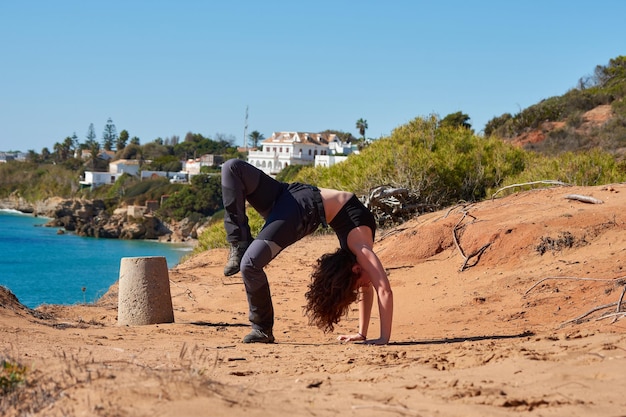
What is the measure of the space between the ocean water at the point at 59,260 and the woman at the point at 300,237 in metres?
12.4

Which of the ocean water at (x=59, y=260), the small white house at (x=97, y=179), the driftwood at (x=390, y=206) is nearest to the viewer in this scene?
the driftwood at (x=390, y=206)

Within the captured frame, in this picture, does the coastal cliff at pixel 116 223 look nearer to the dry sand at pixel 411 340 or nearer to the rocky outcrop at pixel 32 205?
the rocky outcrop at pixel 32 205

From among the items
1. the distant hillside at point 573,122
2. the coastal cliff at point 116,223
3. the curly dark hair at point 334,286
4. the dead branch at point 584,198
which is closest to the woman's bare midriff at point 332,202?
the curly dark hair at point 334,286

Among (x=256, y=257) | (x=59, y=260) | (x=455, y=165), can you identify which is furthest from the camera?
(x=59, y=260)

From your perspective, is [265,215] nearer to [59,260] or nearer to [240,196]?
[240,196]

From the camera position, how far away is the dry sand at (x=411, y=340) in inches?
150

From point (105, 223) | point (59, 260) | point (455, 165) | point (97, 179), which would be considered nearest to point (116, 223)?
point (105, 223)

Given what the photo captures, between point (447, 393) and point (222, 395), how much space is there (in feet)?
3.82

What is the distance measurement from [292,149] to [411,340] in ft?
359

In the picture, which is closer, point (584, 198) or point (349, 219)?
point (349, 219)

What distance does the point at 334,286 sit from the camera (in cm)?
690

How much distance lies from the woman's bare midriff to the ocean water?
12.8m

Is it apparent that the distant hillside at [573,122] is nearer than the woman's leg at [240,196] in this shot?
No

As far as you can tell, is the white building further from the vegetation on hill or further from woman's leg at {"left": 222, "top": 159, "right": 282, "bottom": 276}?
woman's leg at {"left": 222, "top": 159, "right": 282, "bottom": 276}
